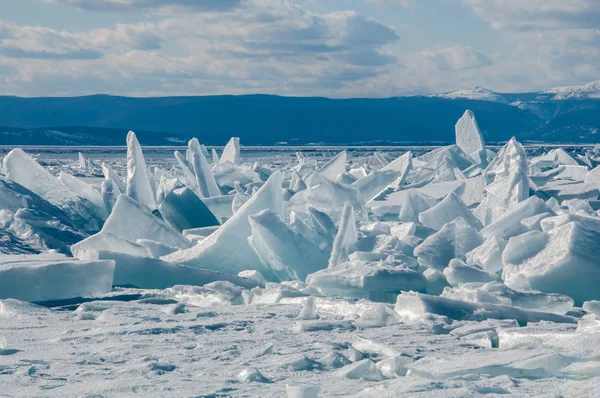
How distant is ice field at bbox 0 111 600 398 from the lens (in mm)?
1868

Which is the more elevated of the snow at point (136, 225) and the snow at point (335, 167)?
the snow at point (335, 167)

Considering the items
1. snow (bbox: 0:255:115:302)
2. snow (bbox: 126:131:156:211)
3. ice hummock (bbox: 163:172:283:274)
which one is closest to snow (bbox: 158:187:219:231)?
snow (bbox: 126:131:156:211)

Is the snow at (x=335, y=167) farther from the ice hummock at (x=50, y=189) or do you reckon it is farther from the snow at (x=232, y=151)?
the ice hummock at (x=50, y=189)

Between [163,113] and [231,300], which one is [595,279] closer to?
[231,300]

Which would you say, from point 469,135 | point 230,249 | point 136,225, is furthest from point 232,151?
point 230,249

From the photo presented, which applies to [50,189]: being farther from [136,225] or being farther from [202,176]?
[136,225]

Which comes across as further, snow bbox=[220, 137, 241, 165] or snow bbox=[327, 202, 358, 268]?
snow bbox=[220, 137, 241, 165]

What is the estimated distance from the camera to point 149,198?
5.34m

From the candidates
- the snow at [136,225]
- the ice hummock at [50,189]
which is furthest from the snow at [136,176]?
the snow at [136,225]

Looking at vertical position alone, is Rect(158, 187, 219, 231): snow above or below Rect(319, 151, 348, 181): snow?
below

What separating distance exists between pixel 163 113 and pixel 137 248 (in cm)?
9429

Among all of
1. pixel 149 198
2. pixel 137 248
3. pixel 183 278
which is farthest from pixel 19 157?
pixel 183 278

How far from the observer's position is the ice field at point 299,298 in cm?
187

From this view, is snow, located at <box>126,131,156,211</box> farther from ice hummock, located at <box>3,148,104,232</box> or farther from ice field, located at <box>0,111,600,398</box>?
ice hummock, located at <box>3,148,104,232</box>
